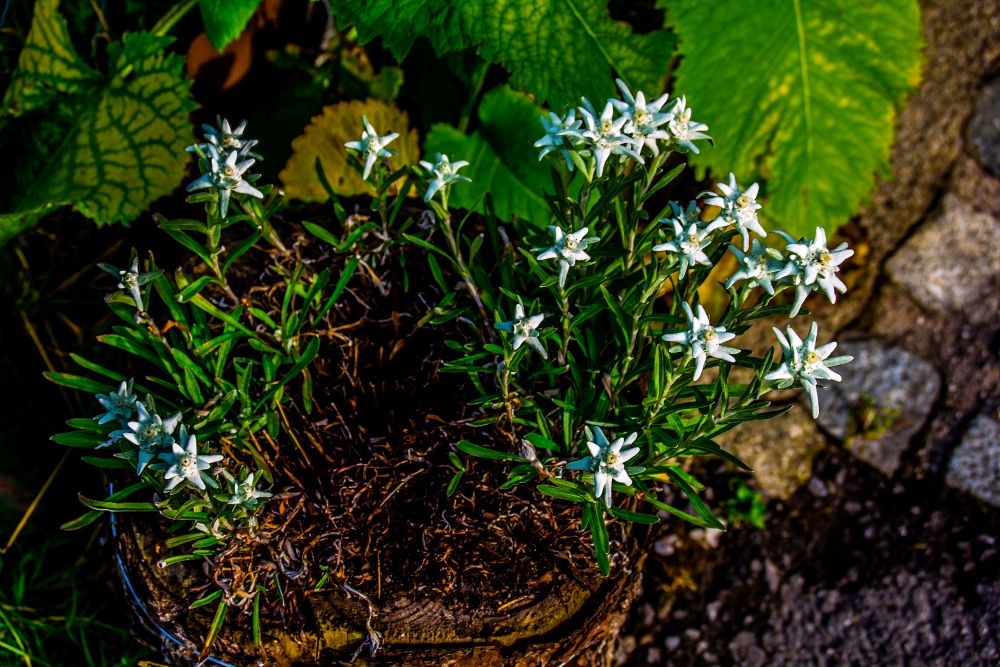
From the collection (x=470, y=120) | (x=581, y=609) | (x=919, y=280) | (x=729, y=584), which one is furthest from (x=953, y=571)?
(x=470, y=120)

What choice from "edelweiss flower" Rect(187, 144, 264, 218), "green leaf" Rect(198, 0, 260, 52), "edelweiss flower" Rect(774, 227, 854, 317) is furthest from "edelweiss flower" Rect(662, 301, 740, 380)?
"green leaf" Rect(198, 0, 260, 52)

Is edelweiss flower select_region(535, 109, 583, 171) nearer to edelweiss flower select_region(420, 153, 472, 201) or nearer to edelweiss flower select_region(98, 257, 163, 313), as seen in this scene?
edelweiss flower select_region(420, 153, 472, 201)

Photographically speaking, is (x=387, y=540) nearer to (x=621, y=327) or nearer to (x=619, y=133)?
(x=621, y=327)

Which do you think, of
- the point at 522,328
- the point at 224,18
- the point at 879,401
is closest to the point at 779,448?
the point at 879,401

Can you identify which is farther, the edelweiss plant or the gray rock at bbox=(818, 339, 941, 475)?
the gray rock at bbox=(818, 339, 941, 475)

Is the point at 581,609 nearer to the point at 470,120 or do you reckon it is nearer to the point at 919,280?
the point at 470,120
